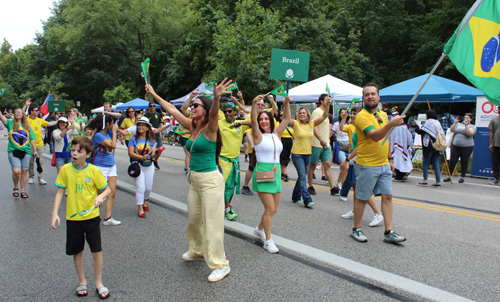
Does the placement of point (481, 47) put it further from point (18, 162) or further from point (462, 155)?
point (18, 162)

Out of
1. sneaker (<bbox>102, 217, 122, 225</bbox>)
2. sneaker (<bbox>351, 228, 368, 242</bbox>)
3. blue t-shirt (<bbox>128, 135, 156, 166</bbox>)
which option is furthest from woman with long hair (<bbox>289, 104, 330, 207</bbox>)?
sneaker (<bbox>102, 217, 122, 225</bbox>)

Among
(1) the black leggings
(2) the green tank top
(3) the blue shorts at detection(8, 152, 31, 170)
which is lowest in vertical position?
(3) the blue shorts at detection(8, 152, 31, 170)

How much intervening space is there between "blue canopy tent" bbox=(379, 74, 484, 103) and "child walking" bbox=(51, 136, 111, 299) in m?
12.5

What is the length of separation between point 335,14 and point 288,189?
27.9 metres

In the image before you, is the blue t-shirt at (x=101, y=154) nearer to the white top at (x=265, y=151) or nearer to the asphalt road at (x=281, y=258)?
the asphalt road at (x=281, y=258)

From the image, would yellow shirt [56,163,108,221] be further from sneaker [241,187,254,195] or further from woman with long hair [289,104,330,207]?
sneaker [241,187,254,195]

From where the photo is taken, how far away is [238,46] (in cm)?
2103

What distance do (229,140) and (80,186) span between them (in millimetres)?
2808

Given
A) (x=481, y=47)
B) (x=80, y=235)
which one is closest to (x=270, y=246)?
(x=80, y=235)

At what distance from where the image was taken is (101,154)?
5.72m

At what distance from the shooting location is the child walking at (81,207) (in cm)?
341

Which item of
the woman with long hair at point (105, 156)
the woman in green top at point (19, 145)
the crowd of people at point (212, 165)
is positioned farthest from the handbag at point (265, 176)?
the woman in green top at point (19, 145)

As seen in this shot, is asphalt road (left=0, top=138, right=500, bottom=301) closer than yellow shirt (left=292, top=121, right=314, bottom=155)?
Yes

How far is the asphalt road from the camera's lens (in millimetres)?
3518
